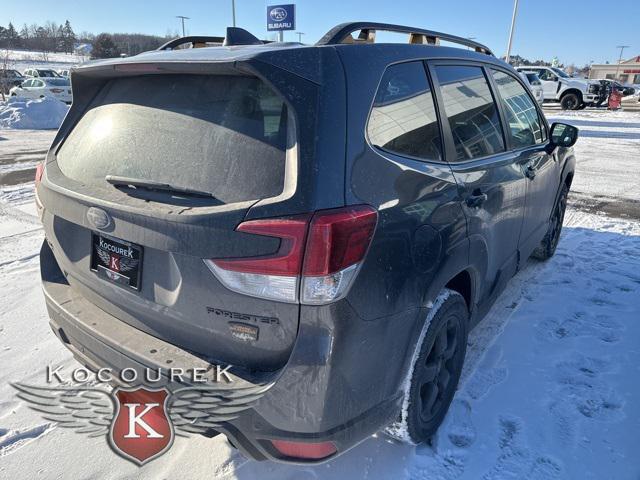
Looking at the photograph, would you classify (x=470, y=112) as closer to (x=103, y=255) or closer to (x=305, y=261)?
(x=305, y=261)

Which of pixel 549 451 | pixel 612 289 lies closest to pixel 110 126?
pixel 549 451

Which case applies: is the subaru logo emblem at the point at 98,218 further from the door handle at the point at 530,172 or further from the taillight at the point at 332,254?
the door handle at the point at 530,172

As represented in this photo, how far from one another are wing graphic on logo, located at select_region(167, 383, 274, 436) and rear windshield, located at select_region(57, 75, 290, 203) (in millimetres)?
683

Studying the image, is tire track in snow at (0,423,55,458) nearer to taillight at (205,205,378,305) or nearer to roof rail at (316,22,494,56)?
taillight at (205,205,378,305)

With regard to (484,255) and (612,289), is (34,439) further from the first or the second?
(612,289)

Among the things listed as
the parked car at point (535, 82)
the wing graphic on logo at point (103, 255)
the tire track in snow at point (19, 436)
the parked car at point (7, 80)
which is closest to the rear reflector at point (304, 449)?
the wing graphic on logo at point (103, 255)

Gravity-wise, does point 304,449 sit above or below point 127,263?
below

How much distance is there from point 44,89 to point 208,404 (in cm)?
2439

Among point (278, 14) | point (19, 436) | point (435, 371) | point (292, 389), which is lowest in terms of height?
point (19, 436)

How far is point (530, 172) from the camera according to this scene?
10.7 feet

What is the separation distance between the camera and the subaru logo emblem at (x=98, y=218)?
1.84m

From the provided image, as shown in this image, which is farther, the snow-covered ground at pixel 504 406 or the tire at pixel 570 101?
the tire at pixel 570 101

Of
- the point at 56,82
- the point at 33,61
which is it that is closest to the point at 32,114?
the point at 56,82

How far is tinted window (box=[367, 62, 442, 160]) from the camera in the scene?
185cm
